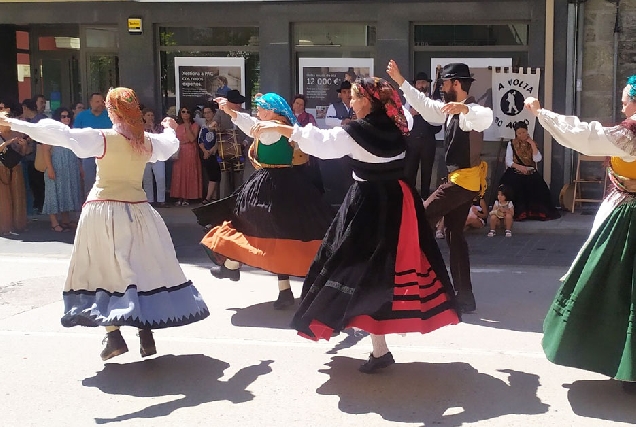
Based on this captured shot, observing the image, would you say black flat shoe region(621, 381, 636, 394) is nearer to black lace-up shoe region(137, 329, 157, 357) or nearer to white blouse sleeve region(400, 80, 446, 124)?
white blouse sleeve region(400, 80, 446, 124)

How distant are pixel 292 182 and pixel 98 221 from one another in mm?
1932

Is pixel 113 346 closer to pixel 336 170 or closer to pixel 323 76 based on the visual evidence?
pixel 336 170

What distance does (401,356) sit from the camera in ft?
18.9

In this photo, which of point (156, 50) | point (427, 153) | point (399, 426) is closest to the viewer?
point (399, 426)

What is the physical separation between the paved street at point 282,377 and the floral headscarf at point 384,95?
5.22 feet

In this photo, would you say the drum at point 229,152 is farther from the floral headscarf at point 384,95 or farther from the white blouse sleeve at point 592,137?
the white blouse sleeve at point 592,137

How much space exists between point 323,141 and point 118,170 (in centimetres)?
138

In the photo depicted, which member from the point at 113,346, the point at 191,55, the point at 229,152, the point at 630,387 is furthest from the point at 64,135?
the point at 191,55

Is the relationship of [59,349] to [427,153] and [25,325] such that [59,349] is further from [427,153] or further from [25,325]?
[427,153]

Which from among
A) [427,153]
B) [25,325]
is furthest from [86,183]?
[25,325]

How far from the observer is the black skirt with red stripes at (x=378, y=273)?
5.06m

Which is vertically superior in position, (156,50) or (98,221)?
(156,50)

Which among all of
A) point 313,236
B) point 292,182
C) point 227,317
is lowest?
point 227,317

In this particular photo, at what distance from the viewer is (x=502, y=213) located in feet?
36.6
